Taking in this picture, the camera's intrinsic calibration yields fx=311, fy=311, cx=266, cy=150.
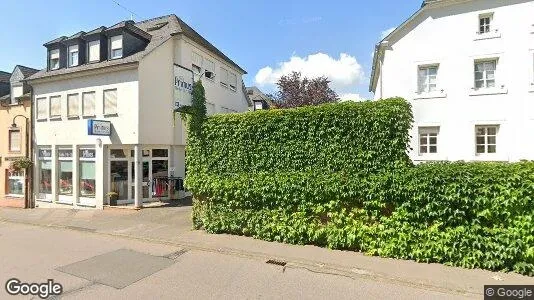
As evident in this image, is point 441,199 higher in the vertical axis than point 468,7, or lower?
lower

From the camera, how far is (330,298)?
16.0 ft

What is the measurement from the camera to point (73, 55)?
52.4 ft

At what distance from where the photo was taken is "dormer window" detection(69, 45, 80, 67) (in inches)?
621

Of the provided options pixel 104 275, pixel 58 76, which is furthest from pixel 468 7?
pixel 58 76

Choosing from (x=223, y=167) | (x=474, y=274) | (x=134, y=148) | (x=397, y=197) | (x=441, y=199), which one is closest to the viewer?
(x=474, y=274)

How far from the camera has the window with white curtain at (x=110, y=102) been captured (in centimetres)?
1406

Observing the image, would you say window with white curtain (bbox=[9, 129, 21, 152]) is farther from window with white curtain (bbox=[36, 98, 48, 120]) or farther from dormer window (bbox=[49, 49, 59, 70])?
dormer window (bbox=[49, 49, 59, 70])

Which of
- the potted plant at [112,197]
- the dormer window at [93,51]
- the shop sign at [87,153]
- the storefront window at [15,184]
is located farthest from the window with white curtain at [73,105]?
the storefront window at [15,184]

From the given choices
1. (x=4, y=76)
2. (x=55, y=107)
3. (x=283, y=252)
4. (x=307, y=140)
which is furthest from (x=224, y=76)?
(x=283, y=252)

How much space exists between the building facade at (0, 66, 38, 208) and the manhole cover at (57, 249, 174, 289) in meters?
12.6

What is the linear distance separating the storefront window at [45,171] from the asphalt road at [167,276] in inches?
362

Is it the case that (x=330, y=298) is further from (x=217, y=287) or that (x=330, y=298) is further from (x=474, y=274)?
(x=474, y=274)

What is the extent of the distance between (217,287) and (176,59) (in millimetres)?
12906

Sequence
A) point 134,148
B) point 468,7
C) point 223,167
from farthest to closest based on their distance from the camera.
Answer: point 468,7 → point 134,148 → point 223,167
